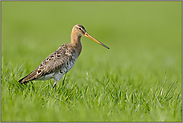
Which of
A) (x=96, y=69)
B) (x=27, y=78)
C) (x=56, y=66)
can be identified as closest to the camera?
(x=27, y=78)

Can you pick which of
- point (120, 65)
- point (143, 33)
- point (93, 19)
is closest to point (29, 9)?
point (93, 19)

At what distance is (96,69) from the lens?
971 centimetres

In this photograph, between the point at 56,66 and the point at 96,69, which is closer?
the point at 56,66

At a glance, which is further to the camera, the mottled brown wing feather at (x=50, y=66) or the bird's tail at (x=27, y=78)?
the mottled brown wing feather at (x=50, y=66)

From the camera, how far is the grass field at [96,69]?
4535 millimetres

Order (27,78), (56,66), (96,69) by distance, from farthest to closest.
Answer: (96,69) → (56,66) → (27,78)

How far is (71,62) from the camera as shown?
611 cm

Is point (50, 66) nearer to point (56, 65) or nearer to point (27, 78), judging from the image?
point (56, 65)

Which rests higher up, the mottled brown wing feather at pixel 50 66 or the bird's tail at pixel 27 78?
the mottled brown wing feather at pixel 50 66

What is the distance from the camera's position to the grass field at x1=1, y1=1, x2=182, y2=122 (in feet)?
14.9

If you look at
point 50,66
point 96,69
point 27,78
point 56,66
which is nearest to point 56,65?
point 56,66

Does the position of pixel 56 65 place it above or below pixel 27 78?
above

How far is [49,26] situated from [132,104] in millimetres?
16710

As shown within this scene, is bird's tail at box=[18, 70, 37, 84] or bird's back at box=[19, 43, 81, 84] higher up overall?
bird's back at box=[19, 43, 81, 84]
